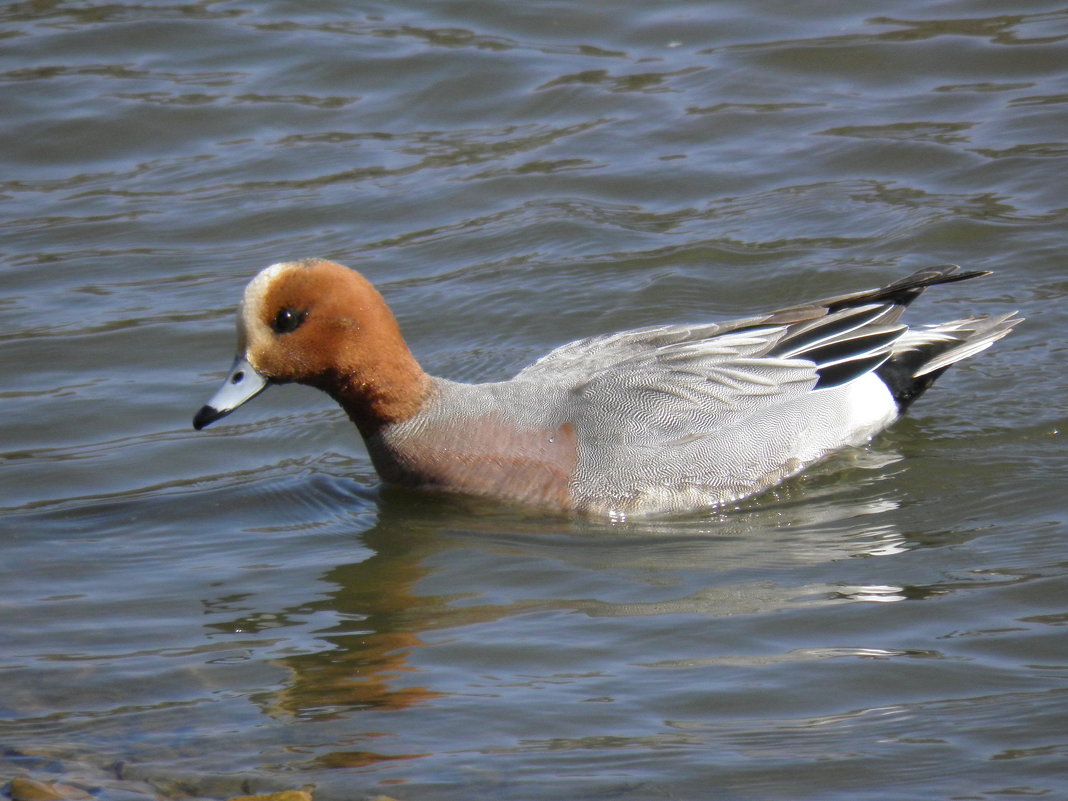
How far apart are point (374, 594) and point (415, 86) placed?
598cm

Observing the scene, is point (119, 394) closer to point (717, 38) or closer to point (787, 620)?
point (787, 620)

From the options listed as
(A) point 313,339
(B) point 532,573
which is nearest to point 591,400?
(B) point 532,573

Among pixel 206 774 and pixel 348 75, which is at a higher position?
pixel 348 75

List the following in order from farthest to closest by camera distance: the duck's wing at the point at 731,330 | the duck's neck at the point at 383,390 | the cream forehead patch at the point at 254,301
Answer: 1. the duck's wing at the point at 731,330
2. the duck's neck at the point at 383,390
3. the cream forehead patch at the point at 254,301

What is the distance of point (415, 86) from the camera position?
10.5 meters

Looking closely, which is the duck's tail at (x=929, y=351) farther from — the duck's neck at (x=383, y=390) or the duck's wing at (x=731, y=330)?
the duck's neck at (x=383, y=390)

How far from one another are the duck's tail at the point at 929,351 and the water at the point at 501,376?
0.20 m

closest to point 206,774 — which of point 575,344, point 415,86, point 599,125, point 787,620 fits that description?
point 787,620

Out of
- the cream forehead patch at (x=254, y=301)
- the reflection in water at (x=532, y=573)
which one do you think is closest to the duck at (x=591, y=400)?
the cream forehead patch at (x=254, y=301)


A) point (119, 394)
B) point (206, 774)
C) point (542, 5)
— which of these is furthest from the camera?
point (542, 5)

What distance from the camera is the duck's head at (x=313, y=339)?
18.9 ft

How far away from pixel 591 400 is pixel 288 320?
1234 mm

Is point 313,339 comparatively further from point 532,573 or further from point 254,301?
point 532,573

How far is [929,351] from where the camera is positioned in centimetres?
667
